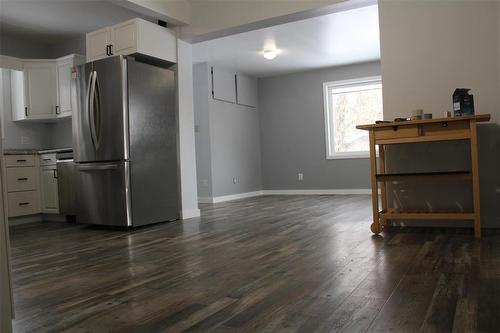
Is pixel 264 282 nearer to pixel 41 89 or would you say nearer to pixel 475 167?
pixel 475 167

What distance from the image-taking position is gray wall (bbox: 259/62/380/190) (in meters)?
7.42

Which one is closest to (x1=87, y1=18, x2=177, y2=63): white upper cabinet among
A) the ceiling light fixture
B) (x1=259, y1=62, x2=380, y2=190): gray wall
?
the ceiling light fixture

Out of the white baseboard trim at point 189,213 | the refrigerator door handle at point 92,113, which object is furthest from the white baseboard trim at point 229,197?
the refrigerator door handle at point 92,113

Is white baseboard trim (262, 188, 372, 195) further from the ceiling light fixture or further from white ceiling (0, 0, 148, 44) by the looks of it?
white ceiling (0, 0, 148, 44)

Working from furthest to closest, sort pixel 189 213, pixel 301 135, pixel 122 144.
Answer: pixel 301 135 → pixel 189 213 → pixel 122 144

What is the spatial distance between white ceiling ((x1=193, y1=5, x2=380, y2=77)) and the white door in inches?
68.5

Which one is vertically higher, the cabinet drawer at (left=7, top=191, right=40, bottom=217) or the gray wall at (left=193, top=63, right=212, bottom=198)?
the gray wall at (left=193, top=63, right=212, bottom=198)

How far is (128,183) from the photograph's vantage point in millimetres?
3883

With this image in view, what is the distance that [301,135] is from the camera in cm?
785

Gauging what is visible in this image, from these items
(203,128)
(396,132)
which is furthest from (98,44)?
(396,132)

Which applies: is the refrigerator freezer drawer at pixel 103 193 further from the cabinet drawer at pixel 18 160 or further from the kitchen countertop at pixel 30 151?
the cabinet drawer at pixel 18 160

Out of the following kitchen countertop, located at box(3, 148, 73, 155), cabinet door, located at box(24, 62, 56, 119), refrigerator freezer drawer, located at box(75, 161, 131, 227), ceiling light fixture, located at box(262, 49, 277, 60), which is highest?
ceiling light fixture, located at box(262, 49, 277, 60)

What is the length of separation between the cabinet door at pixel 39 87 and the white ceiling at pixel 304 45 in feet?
6.45

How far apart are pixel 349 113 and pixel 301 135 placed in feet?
3.14
